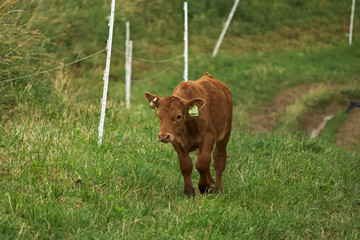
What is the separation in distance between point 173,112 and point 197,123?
513mm

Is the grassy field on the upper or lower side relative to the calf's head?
lower

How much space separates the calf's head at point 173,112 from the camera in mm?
5730

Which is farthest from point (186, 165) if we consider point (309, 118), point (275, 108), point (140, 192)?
point (275, 108)

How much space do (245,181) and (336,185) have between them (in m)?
1.57

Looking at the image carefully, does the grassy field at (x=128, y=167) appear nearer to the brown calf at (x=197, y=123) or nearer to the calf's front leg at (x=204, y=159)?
the calf's front leg at (x=204, y=159)

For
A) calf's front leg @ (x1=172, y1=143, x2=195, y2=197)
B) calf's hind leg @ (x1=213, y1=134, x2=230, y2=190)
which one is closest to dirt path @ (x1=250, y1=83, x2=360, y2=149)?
calf's hind leg @ (x1=213, y1=134, x2=230, y2=190)

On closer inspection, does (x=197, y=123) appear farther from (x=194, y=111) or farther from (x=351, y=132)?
(x=351, y=132)

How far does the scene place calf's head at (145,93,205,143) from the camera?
226 inches

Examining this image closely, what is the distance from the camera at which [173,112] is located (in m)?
5.77

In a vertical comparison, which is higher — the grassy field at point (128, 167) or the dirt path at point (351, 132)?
the grassy field at point (128, 167)

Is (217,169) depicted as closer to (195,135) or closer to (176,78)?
(195,135)

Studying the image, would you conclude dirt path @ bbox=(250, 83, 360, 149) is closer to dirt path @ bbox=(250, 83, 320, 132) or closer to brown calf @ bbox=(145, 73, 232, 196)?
dirt path @ bbox=(250, 83, 320, 132)

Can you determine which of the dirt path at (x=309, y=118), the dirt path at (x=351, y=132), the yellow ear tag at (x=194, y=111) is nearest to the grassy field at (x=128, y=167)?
the dirt path at (x=309, y=118)

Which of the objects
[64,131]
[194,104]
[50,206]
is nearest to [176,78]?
[64,131]
